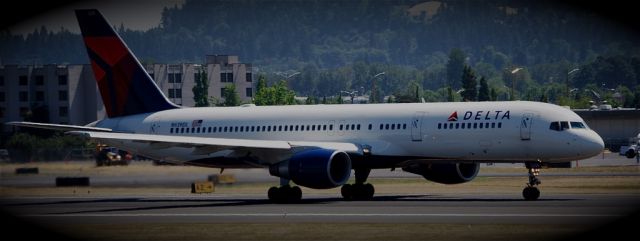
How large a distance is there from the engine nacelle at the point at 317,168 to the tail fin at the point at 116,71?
11.8 meters

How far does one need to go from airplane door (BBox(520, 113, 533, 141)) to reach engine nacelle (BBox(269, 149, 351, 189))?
7.04 metres

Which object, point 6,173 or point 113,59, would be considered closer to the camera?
point 113,59

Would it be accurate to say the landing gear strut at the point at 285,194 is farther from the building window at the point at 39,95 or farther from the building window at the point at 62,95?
the building window at the point at 39,95

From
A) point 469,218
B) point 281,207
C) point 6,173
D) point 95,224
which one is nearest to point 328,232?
point 469,218

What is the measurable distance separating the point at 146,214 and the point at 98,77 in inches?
699

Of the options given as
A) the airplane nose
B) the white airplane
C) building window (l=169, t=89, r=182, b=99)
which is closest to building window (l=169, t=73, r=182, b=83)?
building window (l=169, t=89, r=182, b=99)

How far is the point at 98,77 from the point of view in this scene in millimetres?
60125

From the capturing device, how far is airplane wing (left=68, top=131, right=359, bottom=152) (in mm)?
49312

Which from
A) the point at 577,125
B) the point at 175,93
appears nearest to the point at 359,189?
the point at 577,125

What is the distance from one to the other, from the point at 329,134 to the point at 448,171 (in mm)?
5427

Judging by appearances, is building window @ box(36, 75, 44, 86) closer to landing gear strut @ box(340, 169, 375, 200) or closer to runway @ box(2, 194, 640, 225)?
runway @ box(2, 194, 640, 225)

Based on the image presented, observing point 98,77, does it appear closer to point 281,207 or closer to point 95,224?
point 281,207

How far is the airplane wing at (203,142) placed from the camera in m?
49.3

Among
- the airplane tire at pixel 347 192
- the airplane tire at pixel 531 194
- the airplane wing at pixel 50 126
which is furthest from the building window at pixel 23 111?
the airplane tire at pixel 531 194
